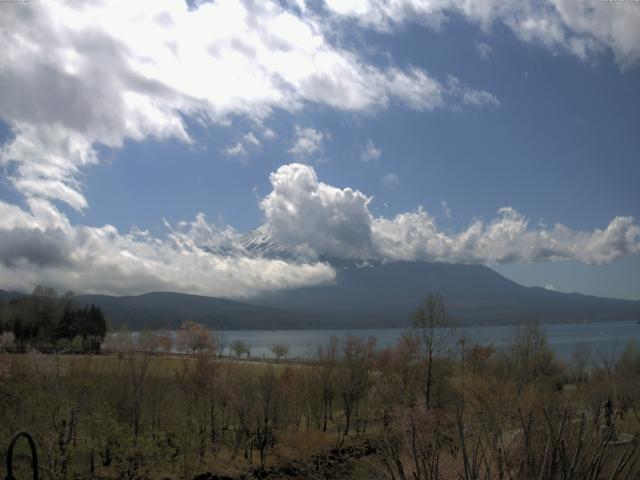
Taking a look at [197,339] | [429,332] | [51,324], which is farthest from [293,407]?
[51,324]

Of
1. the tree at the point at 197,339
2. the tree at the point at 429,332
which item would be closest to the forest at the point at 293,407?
the tree at the point at 429,332

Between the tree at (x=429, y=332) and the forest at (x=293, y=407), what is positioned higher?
the tree at (x=429, y=332)

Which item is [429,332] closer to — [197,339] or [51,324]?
[197,339]

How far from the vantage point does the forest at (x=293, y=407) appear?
92.6 feet

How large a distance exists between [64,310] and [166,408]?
85.4 m

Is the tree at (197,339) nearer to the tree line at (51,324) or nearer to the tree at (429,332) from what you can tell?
the tree line at (51,324)

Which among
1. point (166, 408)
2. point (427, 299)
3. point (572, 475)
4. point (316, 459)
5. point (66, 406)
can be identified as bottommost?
point (316, 459)

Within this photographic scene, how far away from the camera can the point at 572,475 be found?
8.92 m

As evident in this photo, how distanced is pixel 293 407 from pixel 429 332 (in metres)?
13.9

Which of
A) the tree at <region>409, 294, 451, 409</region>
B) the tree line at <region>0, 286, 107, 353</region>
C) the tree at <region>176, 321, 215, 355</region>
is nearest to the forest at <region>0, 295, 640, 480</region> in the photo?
the tree at <region>409, 294, 451, 409</region>

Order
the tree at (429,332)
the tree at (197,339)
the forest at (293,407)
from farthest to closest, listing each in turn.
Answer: the tree at (197,339) → the tree at (429,332) → the forest at (293,407)

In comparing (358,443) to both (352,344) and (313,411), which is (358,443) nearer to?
(313,411)

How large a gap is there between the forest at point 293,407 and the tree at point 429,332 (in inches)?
4.1

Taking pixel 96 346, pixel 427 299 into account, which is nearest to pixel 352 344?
pixel 427 299
